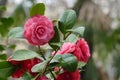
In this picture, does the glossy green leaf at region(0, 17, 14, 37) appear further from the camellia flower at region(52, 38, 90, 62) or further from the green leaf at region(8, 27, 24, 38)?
the camellia flower at region(52, 38, 90, 62)

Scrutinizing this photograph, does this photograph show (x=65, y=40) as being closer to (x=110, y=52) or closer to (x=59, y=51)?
(x=59, y=51)

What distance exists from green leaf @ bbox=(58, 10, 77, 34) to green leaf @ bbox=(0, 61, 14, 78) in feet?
0.53

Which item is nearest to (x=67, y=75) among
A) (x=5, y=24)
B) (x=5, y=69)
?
(x=5, y=69)

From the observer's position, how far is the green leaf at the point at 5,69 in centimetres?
91

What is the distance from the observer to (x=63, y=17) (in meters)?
0.92

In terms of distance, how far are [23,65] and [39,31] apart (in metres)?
0.12

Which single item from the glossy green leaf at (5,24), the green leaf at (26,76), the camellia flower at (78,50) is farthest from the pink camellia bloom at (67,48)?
the glossy green leaf at (5,24)

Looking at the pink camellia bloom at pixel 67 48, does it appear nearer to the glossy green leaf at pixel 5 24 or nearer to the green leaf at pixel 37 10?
the green leaf at pixel 37 10

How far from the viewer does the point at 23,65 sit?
0.94 m

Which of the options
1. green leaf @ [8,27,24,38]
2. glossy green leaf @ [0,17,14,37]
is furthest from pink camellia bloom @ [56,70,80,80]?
glossy green leaf @ [0,17,14,37]

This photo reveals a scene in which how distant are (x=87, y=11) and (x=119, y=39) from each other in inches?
22.9

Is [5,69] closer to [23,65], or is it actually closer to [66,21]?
[23,65]

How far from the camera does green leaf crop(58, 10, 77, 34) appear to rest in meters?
0.90

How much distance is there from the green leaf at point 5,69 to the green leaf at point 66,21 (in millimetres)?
163
